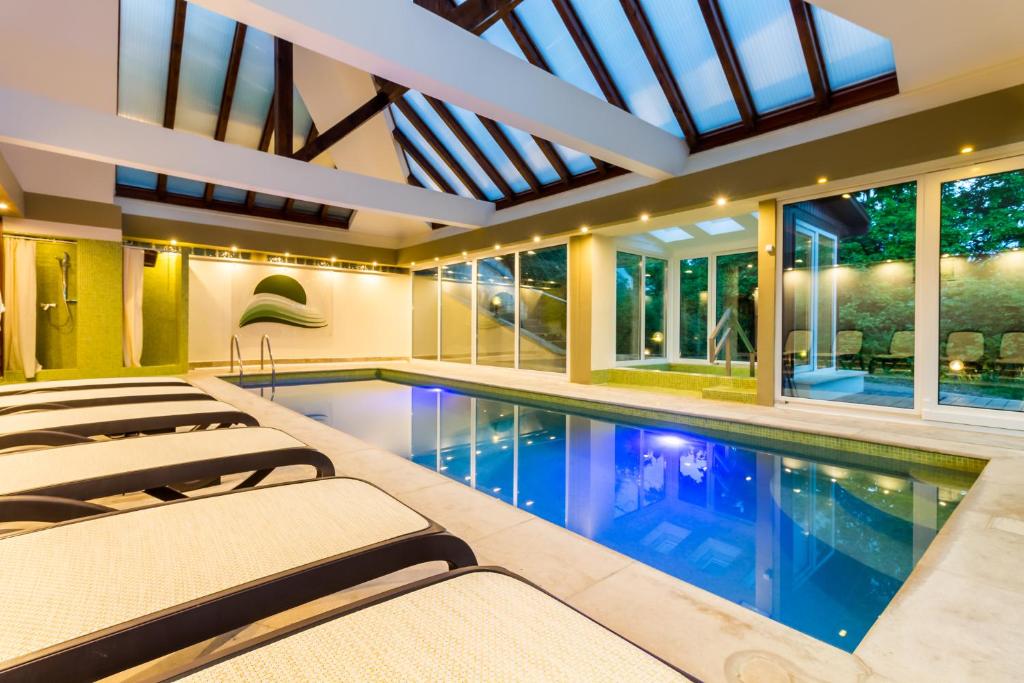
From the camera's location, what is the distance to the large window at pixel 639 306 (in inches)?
323

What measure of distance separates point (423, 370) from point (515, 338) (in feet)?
6.93

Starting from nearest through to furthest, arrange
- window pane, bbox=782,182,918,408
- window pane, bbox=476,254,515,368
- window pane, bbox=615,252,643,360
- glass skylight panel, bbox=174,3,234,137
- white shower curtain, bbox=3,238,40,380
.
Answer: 1. window pane, bbox=782,182,918,408
2. glass skylight panel, bbox=174,3,234,137
3. white shower curtain, bbox=3,238,40,380
4. window pane, bbox=615,252,643,360
5. window pane, bbox=476,254,515,368

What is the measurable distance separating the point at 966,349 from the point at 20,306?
37.7 feet

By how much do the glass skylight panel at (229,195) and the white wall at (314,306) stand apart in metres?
1.22

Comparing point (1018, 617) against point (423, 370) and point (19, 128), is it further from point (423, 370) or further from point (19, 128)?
point (423, 370)

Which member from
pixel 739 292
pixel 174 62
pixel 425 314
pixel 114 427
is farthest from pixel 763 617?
pixel 425 314

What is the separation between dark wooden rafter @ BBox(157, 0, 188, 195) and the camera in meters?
5.93

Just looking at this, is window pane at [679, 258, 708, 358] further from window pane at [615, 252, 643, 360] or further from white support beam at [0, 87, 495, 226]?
white support beam at [0, 87, 495, 226]

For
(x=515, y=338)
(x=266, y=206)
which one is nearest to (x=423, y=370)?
(x=515, y=338)

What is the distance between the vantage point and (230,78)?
277 inches

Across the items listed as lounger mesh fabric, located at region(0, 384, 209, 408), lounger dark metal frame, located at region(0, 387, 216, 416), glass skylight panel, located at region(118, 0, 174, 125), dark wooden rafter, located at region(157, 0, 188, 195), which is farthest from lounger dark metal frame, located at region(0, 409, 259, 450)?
glass skylight panel, located at region(118, 0, 174, 125)

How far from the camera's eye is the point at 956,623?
1.50 m

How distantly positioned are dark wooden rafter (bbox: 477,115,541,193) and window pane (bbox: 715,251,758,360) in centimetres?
359

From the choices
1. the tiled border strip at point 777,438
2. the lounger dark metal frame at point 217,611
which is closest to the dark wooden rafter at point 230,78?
the tiled border strip at point 777,438
